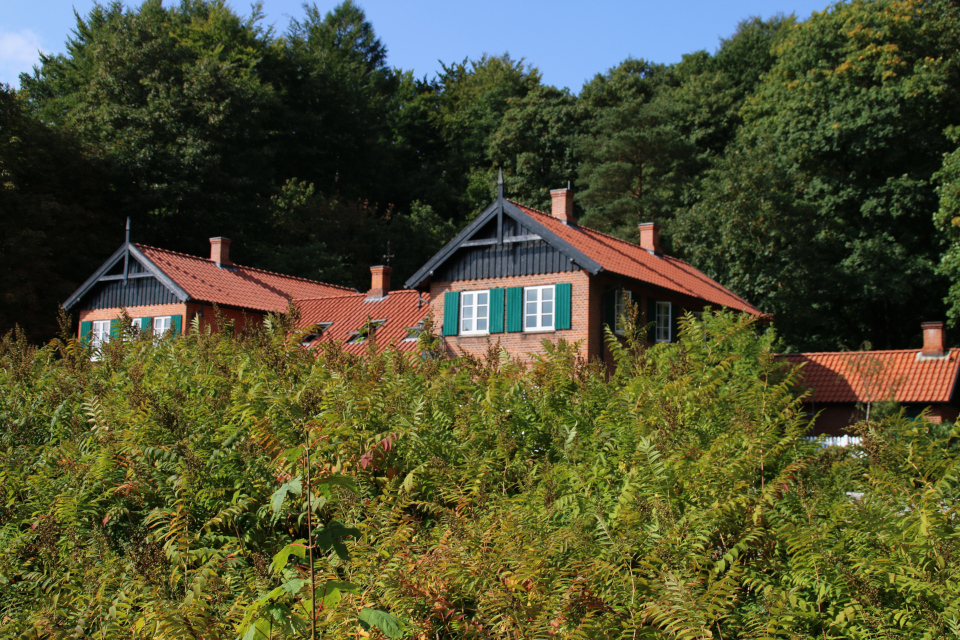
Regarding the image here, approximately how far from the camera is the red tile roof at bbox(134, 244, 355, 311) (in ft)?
92.5

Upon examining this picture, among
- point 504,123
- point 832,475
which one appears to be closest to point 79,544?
point 832,475

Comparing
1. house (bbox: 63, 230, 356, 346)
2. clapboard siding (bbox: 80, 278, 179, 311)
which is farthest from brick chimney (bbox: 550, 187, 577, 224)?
clapboard siding (bbox: 80, 278, 179, 311)

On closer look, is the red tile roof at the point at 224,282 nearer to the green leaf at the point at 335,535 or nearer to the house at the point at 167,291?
the house at the point at 167,291

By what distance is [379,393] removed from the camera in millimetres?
6141

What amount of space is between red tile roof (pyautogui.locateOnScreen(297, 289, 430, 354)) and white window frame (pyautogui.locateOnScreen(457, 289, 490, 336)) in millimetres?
2096

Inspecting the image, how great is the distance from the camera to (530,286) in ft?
76.9

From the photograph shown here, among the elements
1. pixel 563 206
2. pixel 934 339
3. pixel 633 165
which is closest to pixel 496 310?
pixel 563 206

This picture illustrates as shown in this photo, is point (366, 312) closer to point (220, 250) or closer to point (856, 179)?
point (220, 250)

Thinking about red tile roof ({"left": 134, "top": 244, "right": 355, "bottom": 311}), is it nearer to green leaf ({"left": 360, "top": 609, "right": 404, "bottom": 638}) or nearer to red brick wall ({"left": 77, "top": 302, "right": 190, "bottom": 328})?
red brick wall ({"left": 77, "top": 302, "right": 190, "bottom": 328})

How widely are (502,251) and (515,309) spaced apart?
1858 millimetres

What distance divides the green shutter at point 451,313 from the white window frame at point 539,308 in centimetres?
212

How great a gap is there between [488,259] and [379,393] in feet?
59.7

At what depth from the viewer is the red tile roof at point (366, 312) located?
26.8 metres

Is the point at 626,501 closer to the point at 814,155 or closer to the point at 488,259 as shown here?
the point at 488,259
